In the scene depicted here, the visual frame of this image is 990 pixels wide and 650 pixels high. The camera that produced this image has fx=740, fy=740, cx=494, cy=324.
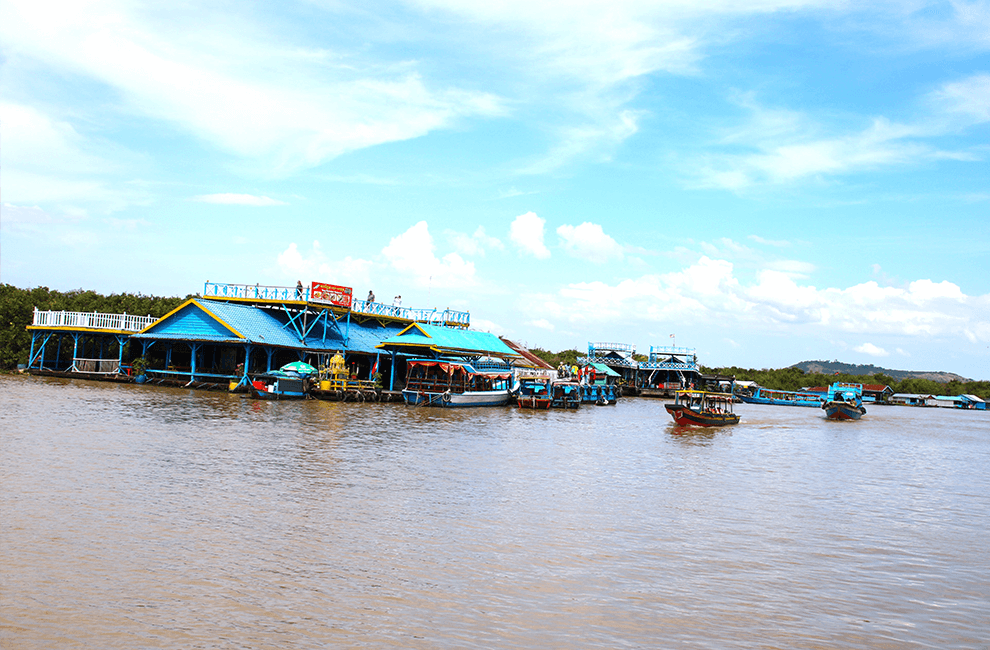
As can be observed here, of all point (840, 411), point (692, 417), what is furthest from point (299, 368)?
point (840, 411)

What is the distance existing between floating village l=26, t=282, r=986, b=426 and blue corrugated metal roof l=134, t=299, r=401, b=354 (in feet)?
0.30

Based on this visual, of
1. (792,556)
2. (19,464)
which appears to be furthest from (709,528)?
(19,464)

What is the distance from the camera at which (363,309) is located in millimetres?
60938

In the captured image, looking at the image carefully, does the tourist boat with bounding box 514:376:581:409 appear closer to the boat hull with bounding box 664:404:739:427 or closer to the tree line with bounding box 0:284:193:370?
the boat hull with bounding box 664:404:739:427

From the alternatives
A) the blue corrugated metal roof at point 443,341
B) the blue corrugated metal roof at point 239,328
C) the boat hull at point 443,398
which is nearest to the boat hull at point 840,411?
the blue corrugated metal roof at point 443,341

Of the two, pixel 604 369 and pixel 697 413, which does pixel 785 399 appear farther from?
pixel 697 413

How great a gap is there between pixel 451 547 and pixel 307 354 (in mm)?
41323

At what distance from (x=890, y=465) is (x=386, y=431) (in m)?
21.8

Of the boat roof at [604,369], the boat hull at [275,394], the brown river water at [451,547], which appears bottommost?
the brown river water at [451,547]

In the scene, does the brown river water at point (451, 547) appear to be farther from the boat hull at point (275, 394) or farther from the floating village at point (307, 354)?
the floating village at point (307, 354)

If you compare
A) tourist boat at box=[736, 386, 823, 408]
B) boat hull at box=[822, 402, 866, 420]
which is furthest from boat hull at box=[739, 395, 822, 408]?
boat hull at box=[822, 402, 866, 420]

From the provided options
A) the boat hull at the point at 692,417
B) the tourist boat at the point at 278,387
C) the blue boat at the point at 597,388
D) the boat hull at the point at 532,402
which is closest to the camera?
the tourist boat at the point at 278,387

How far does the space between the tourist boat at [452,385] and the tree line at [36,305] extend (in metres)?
21.7

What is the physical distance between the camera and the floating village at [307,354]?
159 feet
